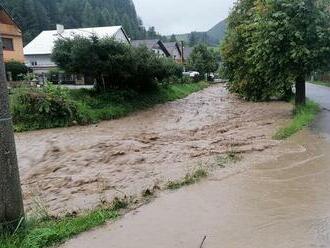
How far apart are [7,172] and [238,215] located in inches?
131

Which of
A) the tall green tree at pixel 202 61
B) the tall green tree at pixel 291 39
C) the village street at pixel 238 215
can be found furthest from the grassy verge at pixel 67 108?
the tall green tree at pixel 202 61

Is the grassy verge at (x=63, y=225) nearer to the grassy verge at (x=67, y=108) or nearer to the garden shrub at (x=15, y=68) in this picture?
the grassy verge at (x=67, y=108)

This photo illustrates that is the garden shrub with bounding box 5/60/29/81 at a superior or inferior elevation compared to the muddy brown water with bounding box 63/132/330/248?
superior

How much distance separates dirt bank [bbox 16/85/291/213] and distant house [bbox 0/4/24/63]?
991 inches

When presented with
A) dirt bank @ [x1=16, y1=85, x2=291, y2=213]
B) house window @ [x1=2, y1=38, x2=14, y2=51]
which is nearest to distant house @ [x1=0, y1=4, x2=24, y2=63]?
house window @ [x1=2, y1=38, x2=14, y2=51]

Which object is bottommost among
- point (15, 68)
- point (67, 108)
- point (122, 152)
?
point (122, 152)

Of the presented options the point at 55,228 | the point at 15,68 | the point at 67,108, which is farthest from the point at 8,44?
the point at 55,228

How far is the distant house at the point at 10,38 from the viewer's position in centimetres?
4258

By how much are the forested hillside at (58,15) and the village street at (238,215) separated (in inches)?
2691

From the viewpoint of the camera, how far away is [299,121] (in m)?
15.7

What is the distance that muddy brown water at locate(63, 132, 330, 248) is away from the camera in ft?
18.7

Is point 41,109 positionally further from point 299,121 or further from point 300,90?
point 300,90

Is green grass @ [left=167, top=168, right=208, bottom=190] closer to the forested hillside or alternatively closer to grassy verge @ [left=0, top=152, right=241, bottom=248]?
grassy verge @ [left=0, top=152, right=241, bottom=248]

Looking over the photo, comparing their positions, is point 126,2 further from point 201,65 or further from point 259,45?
point 259,45
